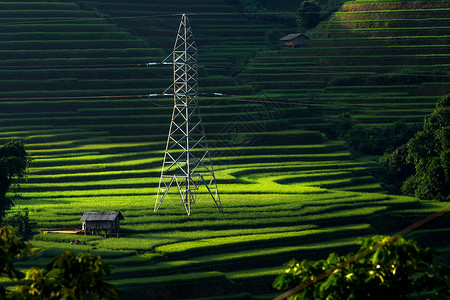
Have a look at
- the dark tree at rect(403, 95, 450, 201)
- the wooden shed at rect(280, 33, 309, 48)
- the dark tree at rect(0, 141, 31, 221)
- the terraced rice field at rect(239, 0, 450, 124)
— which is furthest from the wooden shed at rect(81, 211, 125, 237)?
the wooden shed at rect(280, 33, 309, 48)

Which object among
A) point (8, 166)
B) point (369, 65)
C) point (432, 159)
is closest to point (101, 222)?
point (8, 166)

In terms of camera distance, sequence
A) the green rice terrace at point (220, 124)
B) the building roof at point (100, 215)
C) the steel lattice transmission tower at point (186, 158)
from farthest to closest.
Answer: the steel lattice transmission tower at point (186, 158) → the building roof at point (100, 215) → the green rice terrace at point (220, 124)

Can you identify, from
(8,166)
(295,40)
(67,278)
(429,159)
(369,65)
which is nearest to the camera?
(67,278)

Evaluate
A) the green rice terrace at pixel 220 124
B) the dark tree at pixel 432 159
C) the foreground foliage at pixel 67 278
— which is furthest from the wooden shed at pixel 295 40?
the foreground foliage at pixel 67 278

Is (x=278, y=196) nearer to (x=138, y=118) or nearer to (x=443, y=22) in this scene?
(x=138, y=118)

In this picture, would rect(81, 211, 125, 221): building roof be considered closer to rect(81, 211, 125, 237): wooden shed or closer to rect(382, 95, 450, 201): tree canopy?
rect(81, 211, 125, 237): wooden shed

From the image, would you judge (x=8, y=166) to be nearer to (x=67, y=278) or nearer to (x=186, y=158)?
(x=186, y=158)

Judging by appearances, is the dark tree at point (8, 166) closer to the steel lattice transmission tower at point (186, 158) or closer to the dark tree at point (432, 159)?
the steel lattice transmission tower at point (186, 158)

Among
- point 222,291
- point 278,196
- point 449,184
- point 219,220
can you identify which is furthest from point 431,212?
point 222,291
